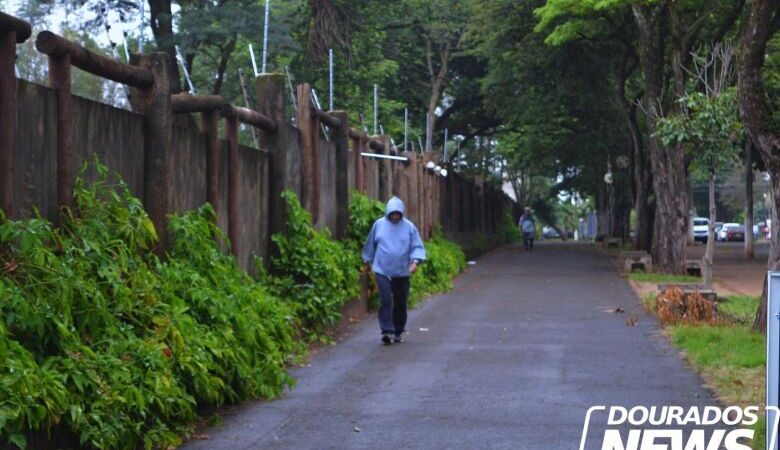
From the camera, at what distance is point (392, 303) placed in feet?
48.2

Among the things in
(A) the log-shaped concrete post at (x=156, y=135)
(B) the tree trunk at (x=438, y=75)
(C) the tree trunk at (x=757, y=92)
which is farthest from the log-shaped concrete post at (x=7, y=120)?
(B) the tree trunk at (x=438, y=75)

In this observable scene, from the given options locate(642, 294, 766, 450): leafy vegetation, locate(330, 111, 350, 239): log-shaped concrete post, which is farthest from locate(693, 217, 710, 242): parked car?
locate(642, 294, 766, 450): leafy vegetation

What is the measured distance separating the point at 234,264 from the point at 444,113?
37.1 m

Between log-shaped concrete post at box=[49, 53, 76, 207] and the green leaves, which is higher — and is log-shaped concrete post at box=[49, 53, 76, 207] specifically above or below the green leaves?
below

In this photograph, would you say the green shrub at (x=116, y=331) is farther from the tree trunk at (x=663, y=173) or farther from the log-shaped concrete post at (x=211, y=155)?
the tree trunk at (x=663, y=173)

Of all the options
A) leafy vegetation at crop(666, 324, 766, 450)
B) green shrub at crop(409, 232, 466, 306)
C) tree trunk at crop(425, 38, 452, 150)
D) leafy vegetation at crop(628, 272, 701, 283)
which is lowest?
leafy vegetation at crop(666, 324, 766, 450)

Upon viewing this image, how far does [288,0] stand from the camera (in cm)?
3281

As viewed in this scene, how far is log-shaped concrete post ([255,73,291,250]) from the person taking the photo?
15398mm

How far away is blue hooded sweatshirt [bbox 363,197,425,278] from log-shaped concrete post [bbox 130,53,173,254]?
417 cm

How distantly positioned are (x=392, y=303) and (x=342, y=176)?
16.6 ft

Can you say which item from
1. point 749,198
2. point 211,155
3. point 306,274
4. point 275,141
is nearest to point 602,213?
point 749,198

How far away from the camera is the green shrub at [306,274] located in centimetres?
1479

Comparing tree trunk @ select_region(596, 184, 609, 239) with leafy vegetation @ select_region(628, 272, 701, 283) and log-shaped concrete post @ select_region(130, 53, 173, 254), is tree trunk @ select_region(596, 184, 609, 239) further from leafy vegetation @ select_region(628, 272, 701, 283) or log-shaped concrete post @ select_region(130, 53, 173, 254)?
log-shaped concrete post @ select_region(130, 53, 173, 254)

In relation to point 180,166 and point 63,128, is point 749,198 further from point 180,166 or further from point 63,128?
point 63,128
